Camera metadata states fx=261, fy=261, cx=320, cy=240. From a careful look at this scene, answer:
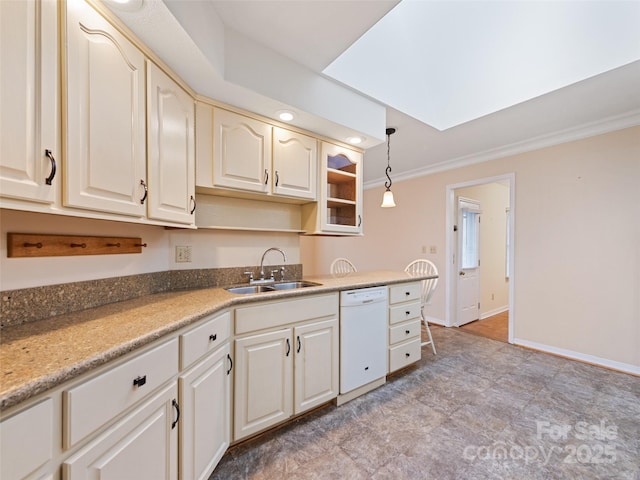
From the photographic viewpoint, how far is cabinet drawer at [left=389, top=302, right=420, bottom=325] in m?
2.29

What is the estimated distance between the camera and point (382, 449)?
1.56m

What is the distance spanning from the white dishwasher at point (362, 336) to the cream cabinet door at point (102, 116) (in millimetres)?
1467

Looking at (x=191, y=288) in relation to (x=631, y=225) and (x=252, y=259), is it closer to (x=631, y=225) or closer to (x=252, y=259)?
Answer: (x=252, y=259)

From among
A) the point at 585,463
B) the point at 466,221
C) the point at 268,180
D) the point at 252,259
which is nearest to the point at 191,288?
the point at 252,259

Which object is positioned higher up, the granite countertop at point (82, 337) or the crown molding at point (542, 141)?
the crown molding at point (542, 141)

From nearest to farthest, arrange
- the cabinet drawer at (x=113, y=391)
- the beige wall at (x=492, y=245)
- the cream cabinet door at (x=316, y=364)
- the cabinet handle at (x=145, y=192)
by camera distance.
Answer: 1. the cabinet drawer at (x=113, y=391)
2. the cabinet handle at (x=145, y=192)
3. the cream cabinet door at (x=316, y=364)
4. the beige wall at (x=492, y=245)

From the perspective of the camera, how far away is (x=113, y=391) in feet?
2.60

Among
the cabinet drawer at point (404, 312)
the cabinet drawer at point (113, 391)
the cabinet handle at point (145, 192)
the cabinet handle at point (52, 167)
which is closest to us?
the cabinet drawer at point (113, 391)

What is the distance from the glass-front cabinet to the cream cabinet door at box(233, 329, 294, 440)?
1065 mm

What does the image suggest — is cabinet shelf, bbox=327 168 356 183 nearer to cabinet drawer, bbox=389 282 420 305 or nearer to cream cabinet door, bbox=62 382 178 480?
cabinet drawer, bbox=389 282 420 305

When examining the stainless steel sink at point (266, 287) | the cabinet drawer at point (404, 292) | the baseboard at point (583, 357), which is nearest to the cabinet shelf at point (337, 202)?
the stainless steel sink at point (266, 287)

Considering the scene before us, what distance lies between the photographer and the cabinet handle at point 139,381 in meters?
0.86

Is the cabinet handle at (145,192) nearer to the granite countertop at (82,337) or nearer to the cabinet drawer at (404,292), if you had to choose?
the granite countertop at (82,337)

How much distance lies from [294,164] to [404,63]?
52.1 inches
